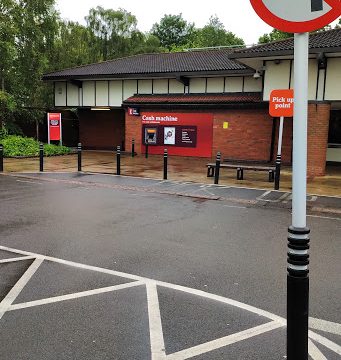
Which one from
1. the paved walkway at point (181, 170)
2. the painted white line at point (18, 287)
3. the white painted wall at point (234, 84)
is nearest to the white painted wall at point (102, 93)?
the paved walkway at point (181, 170)

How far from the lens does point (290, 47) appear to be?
14672 mm

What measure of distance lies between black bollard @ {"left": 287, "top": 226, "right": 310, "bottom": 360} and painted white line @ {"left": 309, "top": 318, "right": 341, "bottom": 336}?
116cm

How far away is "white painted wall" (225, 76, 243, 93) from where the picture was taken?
21.0m

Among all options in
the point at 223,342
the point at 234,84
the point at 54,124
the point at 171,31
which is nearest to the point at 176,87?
the point at 234,84

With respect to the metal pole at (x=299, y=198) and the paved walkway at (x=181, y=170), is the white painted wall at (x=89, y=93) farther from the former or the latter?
the metal pole at (x=299, y=198)

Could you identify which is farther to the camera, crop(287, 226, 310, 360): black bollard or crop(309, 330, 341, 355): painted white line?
crop(309, 330, 341, 355): painted white line

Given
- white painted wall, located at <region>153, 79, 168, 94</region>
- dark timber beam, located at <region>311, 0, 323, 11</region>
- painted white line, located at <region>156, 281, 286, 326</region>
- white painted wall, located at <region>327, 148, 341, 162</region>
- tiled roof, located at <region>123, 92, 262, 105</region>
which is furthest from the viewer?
white painted wall, located at <region>153, 79, 168, 94</region>

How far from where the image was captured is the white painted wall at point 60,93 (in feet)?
86.2

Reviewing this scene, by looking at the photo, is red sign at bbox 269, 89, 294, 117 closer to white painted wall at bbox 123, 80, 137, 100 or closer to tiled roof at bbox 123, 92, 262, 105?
tiled roof at bbox 123, 92, 262, 105

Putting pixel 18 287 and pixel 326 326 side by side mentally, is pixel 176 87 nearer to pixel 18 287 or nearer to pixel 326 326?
pixel 18 287

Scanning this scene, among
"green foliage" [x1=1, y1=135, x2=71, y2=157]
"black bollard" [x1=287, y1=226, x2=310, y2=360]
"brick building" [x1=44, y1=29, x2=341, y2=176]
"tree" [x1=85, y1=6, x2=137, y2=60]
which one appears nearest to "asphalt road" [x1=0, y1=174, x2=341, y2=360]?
"black bollard" [x1=287, y1=226, x2=310, y2=360]

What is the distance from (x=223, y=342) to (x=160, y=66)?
71.6 ft

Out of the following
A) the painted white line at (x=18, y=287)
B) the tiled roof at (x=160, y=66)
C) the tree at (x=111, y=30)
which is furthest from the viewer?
the tree at (x=111, y=30)

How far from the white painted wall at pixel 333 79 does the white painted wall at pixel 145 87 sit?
Result: 36.3 feet
